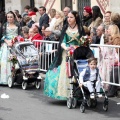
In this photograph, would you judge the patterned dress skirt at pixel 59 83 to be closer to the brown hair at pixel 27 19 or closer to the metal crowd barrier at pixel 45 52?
the metal crowd barrier at pixel 45 52

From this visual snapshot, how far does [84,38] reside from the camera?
1160 cm

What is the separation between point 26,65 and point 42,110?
9.64 ft

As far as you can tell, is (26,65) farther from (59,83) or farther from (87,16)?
(87,16)

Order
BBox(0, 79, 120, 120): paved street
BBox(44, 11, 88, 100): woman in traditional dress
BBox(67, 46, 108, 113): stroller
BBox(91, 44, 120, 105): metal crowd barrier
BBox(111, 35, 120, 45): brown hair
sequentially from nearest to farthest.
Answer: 1. BBox(0, 79, 120, 120): paved street
2. BBox(67, 46, 108, 113): stroller
3. BBox(44, 11, 88, 100): woman in traditional dress
4. BBox(91, 44, 120, 105): metal crowd barrier
5. BBox(111, 35, 120, 45): brown hair

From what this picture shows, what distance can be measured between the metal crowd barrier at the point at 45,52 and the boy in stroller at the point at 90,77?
3.98 m

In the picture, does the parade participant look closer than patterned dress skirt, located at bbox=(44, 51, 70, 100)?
Yes

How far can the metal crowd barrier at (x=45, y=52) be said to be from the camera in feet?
50.7

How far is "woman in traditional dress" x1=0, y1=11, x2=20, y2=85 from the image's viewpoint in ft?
48.0

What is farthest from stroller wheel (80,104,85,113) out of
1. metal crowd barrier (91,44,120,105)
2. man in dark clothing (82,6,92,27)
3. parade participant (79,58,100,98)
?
man in dark clothing (82,6,92,27)

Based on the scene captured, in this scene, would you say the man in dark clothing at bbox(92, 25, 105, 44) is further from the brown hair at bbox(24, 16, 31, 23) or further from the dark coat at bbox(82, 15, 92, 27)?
the brown hair at bbox(24, 16, 31, 23)

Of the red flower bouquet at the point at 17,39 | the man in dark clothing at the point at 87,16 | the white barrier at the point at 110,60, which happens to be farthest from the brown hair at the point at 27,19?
the white barrier at the point at 110,60

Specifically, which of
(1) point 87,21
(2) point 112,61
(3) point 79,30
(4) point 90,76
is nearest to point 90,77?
(4) point 90,76

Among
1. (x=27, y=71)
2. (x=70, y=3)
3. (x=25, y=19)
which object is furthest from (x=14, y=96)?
(x=70, y=3)

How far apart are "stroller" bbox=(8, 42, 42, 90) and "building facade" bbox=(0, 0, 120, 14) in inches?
203
